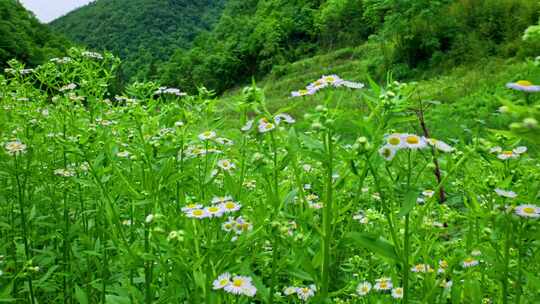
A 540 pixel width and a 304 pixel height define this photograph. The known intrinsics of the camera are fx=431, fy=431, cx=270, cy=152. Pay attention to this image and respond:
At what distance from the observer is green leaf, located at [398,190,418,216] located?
4.03 ft

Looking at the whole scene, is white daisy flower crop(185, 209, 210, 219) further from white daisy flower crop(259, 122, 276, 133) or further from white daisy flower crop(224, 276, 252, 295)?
white daisy flower crop(259, 122, 276, 133)

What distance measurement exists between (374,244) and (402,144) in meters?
→ 0.32

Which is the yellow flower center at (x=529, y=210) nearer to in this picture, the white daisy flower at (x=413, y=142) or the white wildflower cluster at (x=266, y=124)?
the white daisy flower at (x=413, y=142)

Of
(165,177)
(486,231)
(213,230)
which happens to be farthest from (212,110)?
(486,231)

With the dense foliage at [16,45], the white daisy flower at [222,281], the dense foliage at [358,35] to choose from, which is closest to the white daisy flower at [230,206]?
the white daisy flower at [222,281]

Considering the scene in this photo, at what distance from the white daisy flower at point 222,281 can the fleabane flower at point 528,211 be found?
94 centimetres

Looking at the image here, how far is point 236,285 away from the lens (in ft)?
4.55

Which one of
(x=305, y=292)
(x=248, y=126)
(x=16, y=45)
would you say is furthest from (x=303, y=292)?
(x=16, y=45)

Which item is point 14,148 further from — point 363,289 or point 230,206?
point 363,289

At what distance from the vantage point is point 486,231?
5.12 feet

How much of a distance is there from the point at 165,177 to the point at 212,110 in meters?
0.52

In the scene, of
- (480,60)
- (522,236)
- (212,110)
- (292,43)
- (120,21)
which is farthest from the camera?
(120,21)


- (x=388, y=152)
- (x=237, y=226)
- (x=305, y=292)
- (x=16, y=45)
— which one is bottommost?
(x=305, y=292)

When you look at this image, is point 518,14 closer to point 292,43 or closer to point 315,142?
point 315,142
